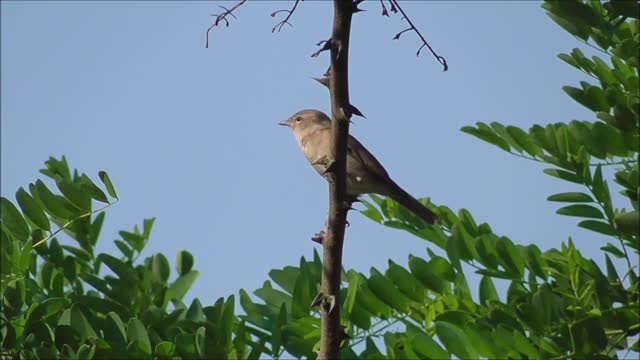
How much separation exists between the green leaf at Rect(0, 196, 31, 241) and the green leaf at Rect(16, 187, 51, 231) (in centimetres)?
4

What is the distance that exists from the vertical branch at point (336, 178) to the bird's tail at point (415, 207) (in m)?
1.83

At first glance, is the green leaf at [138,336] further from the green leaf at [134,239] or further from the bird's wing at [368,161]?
the bird's wing at [368,161]

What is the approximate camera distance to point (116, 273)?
14.4ft

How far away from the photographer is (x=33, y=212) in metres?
3.89

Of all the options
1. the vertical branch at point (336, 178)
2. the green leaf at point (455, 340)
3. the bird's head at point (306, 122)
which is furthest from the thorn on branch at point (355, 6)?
the bird's head at point (306, 122)

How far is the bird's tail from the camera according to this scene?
14.3 feet

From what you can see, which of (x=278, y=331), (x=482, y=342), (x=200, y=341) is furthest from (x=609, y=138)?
(x=200, y=341)

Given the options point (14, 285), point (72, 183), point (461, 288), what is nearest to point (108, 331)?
point (14, 285)

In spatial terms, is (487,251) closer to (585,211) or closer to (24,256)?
(585,211)

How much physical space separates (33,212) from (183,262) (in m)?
0.90

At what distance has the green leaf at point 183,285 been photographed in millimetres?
4559

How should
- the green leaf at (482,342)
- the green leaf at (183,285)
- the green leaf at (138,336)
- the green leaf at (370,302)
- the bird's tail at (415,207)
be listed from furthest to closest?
the green leaf at (183,285)
the bird's tail at (415,207)
the green leaf at (370,302)
the green leaf at (138,336)
the green leaf at (482,342)

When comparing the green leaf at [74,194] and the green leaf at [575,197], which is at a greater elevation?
the green leaf at [74,194]

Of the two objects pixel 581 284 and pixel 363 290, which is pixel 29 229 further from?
pixel 581 284
